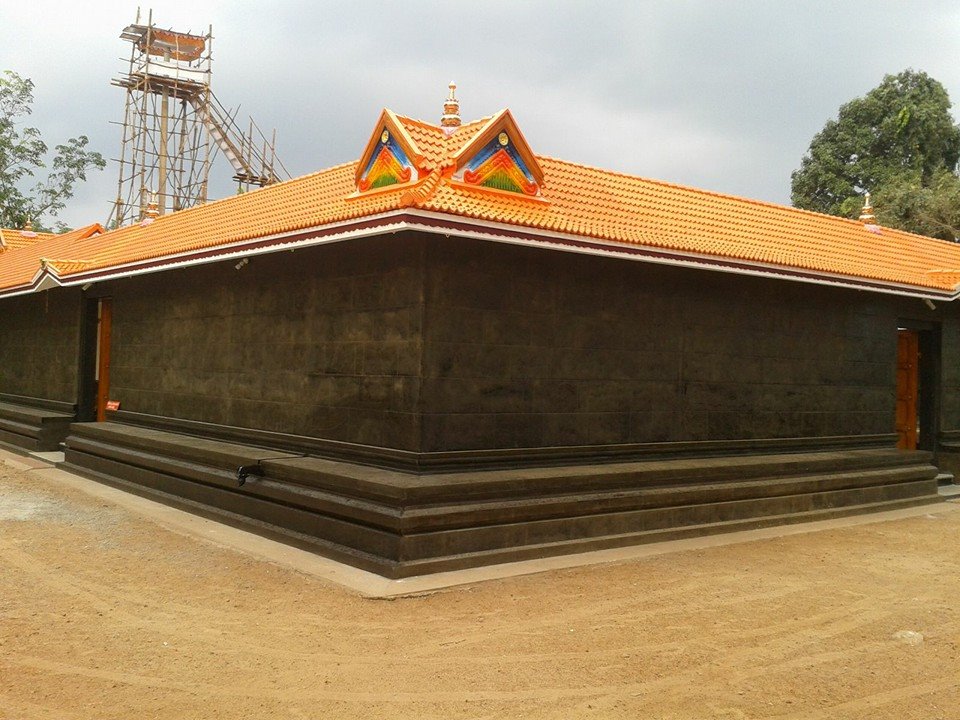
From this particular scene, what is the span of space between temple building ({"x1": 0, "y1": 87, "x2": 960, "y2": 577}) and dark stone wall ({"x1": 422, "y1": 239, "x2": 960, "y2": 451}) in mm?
29

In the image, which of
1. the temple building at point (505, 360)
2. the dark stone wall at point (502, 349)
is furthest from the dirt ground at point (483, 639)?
the dark stone wall at point (502, 349)

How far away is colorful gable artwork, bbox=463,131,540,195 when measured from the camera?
748cm

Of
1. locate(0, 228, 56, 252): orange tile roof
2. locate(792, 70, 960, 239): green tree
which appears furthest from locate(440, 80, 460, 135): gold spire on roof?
locate(792, 70, 960, 239): green tree

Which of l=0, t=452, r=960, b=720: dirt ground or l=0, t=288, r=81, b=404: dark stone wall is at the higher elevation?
l=0, t=288, r=81, b=404: dark stone wall

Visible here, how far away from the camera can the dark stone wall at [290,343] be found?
753 cm

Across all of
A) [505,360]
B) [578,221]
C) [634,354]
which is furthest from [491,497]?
[578,221]

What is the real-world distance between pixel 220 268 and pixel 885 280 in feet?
28.0

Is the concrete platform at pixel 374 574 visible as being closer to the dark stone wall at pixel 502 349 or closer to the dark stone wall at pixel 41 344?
the dark stone wall at pixel 502 349

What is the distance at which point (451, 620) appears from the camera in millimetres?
5535

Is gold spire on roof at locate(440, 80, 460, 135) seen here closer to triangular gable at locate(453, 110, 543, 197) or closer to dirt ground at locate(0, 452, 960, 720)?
triangular gable at locate(453, 110, 543, 197)

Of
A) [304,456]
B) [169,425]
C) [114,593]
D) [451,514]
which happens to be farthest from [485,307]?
[169,425]

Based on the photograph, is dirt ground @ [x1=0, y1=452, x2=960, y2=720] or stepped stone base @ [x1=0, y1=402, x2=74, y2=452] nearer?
dirt ground @ [x1=0, y1=452, x2=960, y2=720]

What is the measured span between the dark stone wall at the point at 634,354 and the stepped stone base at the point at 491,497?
17.9 inches

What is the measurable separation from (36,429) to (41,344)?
2.08 m
